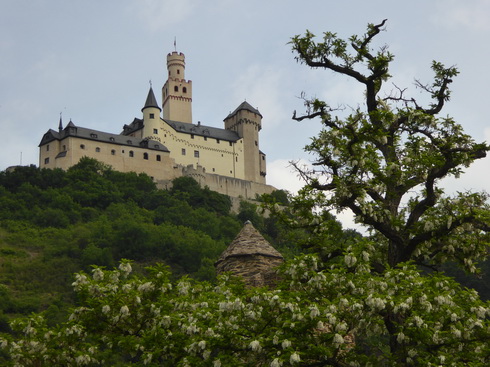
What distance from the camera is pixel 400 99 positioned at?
21844 mm

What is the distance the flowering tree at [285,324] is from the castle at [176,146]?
84.7 metres

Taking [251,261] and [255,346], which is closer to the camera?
[255,346]

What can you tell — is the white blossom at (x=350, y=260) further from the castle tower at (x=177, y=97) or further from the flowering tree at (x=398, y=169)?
the castle tower at (x=177, y=97)

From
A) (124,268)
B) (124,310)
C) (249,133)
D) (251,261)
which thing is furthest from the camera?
(249,133)

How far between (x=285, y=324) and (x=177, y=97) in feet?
363

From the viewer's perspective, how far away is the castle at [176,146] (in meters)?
105

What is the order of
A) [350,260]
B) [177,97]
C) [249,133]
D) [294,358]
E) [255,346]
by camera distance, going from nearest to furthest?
[294,358] < [255,346] < [350,260] < [249,133] < [177,97]

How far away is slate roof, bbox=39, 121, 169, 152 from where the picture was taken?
343 feet

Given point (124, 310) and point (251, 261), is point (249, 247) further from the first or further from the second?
point (124, 310)

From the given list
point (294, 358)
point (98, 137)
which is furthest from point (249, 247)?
point (98, 137)

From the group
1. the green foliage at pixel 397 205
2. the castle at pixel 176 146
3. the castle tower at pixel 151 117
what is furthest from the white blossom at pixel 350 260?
the castle tower at pixel 151 117

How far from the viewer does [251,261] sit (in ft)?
77.9

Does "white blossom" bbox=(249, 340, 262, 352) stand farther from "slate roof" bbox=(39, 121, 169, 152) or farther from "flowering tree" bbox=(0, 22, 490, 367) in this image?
"slate roof" bbox=(39, 121, 169, 152)

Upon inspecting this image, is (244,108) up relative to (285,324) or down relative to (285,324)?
up
